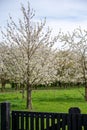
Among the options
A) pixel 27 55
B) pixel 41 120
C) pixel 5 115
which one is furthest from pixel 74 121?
pixel 27 55

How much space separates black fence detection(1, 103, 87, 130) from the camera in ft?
26.2

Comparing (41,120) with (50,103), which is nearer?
(41,120)

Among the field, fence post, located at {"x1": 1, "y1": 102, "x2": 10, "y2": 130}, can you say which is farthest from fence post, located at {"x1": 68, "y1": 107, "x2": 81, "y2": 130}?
the field

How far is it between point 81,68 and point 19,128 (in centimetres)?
3021

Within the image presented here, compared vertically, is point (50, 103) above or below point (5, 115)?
below

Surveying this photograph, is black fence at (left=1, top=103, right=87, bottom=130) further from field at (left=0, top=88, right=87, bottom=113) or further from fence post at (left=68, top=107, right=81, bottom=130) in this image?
field at (left=0, top=88, right=87, bottom=113)

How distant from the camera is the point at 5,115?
886 cm

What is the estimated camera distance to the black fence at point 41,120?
7973mm

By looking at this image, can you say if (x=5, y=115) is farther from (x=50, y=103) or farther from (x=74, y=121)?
(x=50, y=103)

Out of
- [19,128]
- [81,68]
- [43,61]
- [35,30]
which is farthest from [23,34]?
[19,128]

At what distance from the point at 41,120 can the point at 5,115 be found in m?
0.97

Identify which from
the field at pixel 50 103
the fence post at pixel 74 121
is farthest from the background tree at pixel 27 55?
the fence post at pixel 74 121

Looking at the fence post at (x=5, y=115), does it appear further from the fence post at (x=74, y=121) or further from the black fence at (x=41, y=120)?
the fence post at (x=74, y=121)

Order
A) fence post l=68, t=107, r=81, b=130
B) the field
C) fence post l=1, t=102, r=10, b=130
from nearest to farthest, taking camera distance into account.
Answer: fence post l=68, t=107, r=81, b=130 → fence post l=1, t=102, r=10, b=130 → the field
